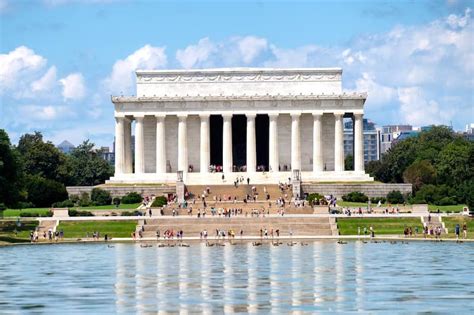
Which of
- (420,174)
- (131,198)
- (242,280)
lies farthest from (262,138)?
(242,280)

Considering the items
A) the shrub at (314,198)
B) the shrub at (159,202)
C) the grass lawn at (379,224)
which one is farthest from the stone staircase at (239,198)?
the grass lawn at (379,224)

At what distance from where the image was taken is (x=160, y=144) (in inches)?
5571

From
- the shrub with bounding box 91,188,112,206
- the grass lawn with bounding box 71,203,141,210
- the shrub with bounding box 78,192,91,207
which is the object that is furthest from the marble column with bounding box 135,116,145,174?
the grass lawn with bounding box 71,203,141,210

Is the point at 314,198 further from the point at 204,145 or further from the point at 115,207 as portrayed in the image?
the point at 204,145

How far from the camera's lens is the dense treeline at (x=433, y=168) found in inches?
4975

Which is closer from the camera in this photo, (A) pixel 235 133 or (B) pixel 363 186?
(B) pixel 363 186

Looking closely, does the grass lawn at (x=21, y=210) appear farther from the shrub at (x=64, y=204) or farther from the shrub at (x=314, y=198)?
the shrub at (x=314, y=198)

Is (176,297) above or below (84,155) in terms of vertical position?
below

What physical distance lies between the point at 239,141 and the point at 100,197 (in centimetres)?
2450

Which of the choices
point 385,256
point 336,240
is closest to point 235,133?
point 336,240

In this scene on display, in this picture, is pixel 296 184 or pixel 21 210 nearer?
pixel 21 210

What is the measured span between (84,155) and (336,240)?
9489cm

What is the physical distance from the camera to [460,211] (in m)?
113

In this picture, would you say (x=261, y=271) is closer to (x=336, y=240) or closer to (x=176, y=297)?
(x=176, y=297)
